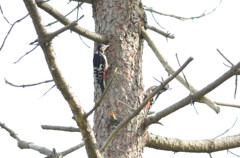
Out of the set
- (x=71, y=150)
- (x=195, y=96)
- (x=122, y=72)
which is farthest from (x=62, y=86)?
Result: (x=122, y=72)

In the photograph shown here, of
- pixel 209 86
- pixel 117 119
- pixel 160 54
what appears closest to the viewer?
pixel 209 86

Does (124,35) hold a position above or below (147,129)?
above

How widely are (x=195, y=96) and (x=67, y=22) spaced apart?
1.40m

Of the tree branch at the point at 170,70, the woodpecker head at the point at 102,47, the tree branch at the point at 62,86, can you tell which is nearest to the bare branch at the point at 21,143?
the tree branch at the point at 62,86

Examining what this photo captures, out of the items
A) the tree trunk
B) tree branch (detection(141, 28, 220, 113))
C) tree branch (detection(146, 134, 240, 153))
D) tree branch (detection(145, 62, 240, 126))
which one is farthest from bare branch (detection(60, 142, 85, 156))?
tree branch (detection(141, 28, 220, 113))

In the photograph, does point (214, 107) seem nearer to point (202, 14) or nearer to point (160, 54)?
point (160, 54)

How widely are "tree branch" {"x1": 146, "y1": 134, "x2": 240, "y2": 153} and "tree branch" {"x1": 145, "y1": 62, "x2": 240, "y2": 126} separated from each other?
0.27 m

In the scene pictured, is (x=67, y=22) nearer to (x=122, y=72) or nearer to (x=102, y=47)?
(x=102, y=47)

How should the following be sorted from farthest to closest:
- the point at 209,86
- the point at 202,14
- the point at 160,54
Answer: the point at 202,14 → the point at 160,54 → the point at 209,86

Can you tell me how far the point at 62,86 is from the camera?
2.28 m

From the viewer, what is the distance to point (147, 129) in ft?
12.7

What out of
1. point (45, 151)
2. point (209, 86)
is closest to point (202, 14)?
point (209, 86)

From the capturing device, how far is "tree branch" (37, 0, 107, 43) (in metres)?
3.77

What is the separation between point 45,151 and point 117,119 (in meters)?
0.86
